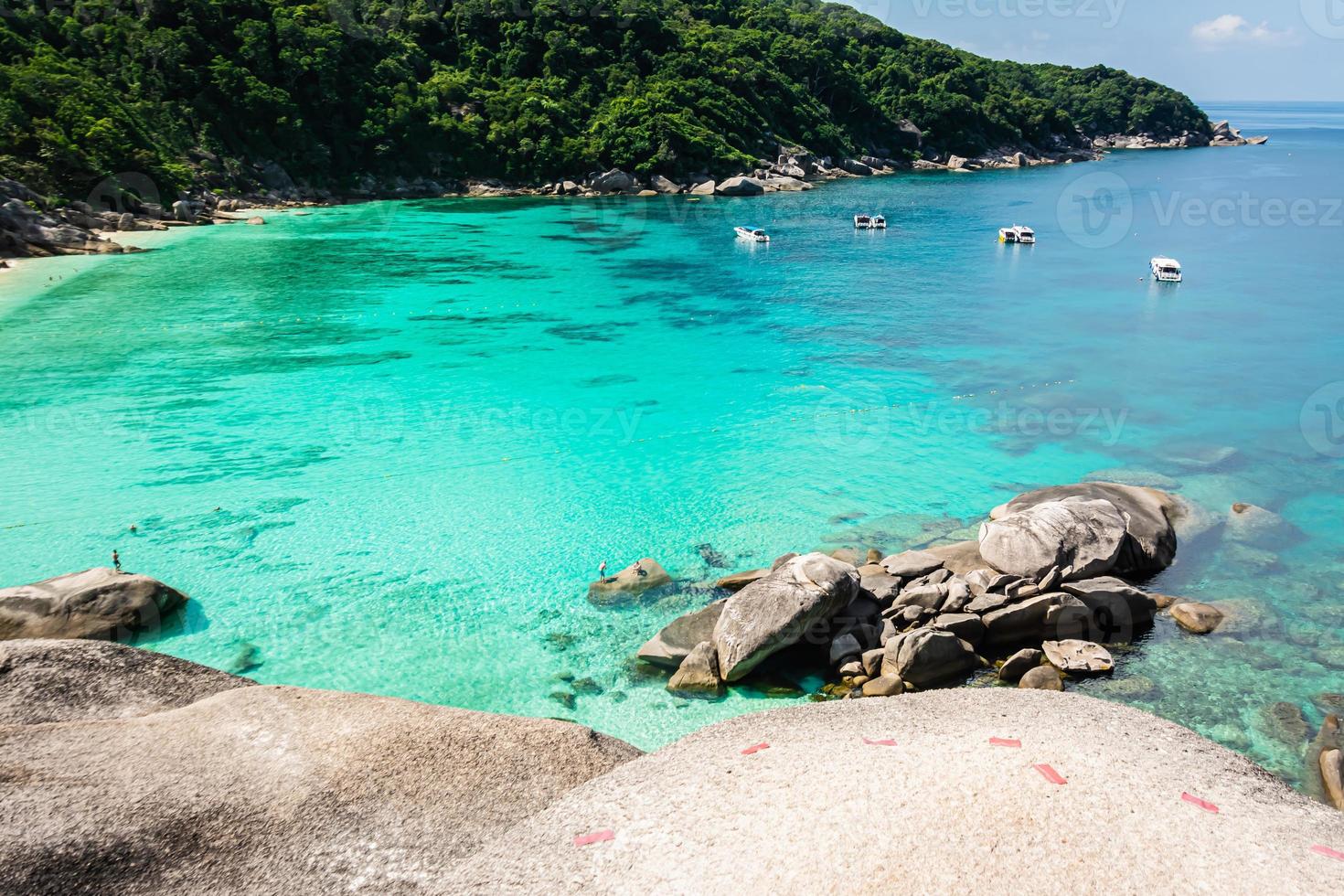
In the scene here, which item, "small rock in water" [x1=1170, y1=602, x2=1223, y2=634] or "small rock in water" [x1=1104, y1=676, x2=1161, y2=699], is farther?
"small rock in water" [x1=1170, y1=602, x2=1223, y2=634]

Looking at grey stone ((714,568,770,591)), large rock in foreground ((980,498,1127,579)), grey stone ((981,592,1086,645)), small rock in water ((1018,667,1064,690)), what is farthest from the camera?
grey stone ((714,568,770,591))

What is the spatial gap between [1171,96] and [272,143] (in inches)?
7461

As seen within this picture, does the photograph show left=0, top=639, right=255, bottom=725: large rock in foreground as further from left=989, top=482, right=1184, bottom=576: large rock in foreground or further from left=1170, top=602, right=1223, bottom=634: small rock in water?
left=1170, top=602, right=1223, bottom=634: small rock in water

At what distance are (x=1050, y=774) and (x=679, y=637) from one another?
8.30m

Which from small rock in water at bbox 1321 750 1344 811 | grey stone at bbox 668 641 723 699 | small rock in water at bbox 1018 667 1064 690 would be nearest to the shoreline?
grey stone at bbox 668 641 723 699

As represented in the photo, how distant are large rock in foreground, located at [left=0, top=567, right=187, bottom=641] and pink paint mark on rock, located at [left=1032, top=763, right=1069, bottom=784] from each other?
16085mm

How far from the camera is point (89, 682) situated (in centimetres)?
1017

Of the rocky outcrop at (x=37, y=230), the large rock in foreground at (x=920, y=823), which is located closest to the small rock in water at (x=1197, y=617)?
the large rock in foreground at (x=920, y=823)

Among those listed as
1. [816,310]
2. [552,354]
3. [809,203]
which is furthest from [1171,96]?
[552,354]

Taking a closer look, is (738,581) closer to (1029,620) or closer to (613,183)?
(1029,620)

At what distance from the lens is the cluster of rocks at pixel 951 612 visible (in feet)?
48.1

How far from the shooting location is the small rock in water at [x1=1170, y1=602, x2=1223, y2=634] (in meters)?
16.2

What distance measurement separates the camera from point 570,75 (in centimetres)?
11088

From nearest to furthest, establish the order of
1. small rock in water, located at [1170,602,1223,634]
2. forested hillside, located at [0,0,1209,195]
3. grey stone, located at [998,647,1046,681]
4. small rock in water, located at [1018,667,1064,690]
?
1. small rock in water, located at [1018,667,1064,690]
2. grey stone, located at [998,647,1046,681]
3. small rock in water, located at [1170,602,1223,634]
4. forested hillside, located at [0,0,1209,195]
